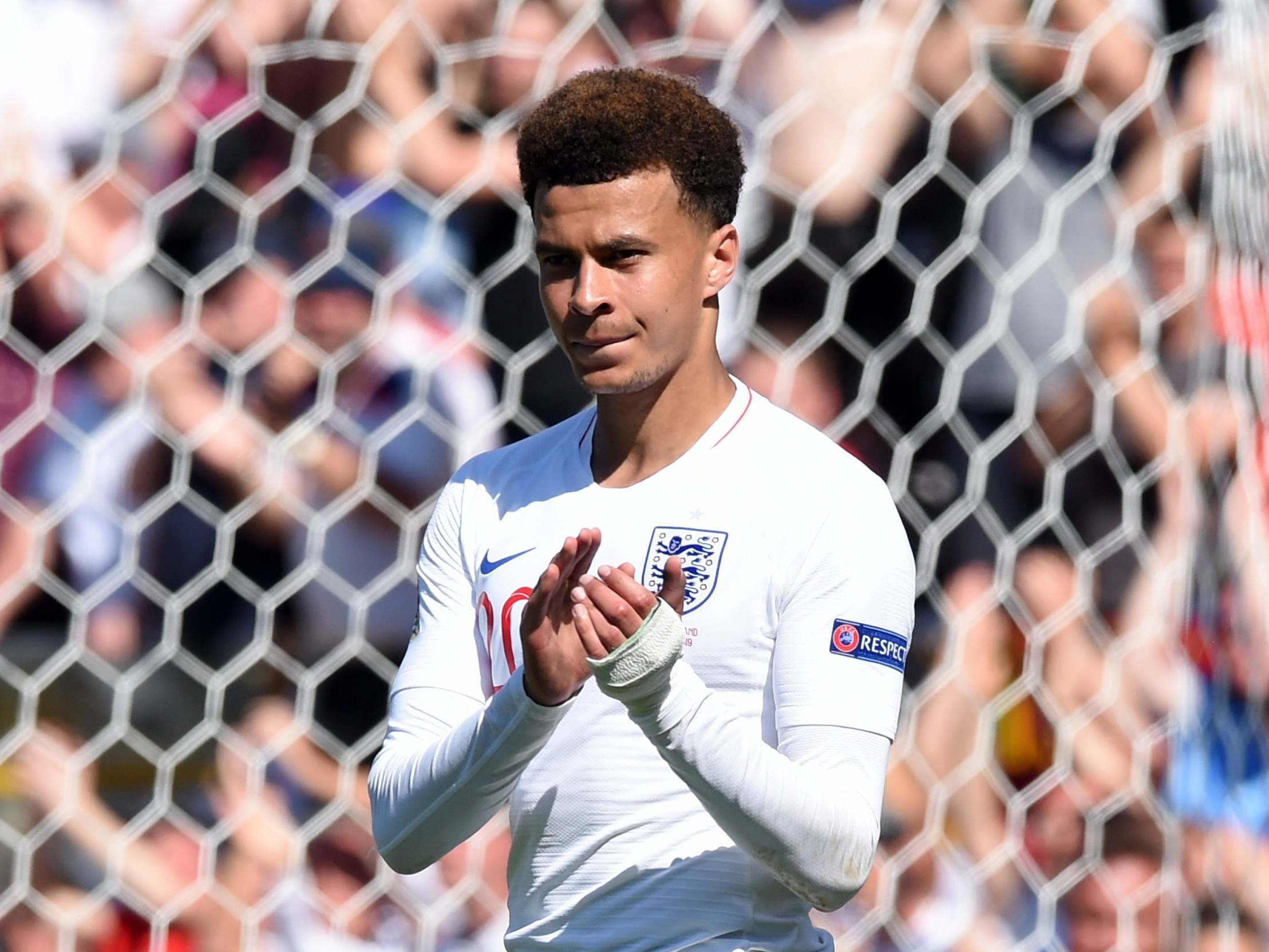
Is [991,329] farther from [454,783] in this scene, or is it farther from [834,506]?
[454,783]

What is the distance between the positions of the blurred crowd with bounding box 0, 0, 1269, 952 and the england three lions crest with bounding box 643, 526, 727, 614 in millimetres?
874

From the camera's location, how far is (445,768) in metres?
0.90

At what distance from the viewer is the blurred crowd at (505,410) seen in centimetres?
177

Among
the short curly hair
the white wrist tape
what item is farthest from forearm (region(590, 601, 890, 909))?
the short curly hair

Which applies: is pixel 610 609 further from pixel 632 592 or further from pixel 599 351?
pixel 599 351

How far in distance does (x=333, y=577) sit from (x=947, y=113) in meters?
0.94

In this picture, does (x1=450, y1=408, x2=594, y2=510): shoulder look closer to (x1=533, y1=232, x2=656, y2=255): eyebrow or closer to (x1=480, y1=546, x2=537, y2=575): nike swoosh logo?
(x1=480, y1=546, x2=537, y2=575): nike swoosh logo

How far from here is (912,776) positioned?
185 centimetres

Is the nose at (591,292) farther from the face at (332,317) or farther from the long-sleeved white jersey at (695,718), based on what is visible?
the face at (332,317)

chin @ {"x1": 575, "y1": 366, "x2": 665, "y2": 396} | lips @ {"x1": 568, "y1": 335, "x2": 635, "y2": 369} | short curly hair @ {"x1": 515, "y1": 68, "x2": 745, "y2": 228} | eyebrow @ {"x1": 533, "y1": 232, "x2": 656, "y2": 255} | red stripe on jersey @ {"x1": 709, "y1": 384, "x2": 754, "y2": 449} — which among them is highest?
short curly hair @ {"x1": 515, "y1": 68, "x2": 745, "y2": 228}

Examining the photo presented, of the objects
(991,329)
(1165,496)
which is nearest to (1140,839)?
(1165,496)

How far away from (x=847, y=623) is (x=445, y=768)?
25 centimetres

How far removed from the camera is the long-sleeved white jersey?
2.79 feet

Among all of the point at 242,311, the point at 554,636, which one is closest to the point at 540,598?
the point at 554,636
